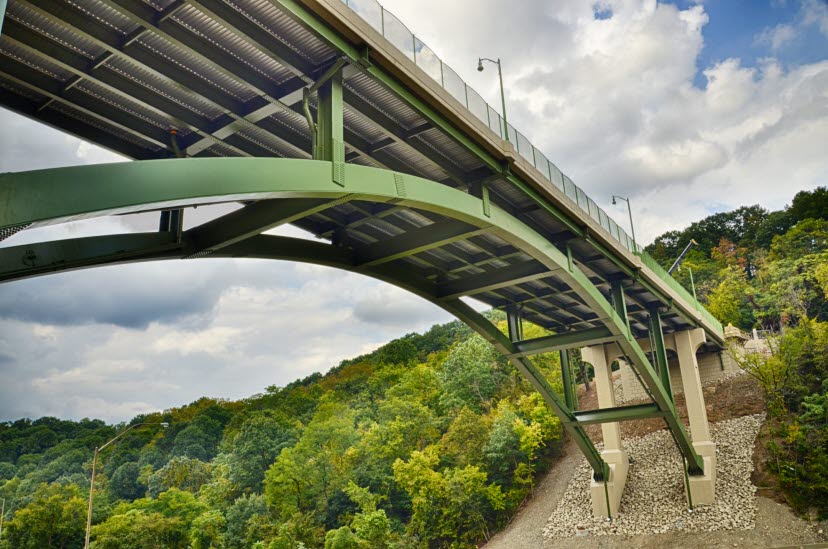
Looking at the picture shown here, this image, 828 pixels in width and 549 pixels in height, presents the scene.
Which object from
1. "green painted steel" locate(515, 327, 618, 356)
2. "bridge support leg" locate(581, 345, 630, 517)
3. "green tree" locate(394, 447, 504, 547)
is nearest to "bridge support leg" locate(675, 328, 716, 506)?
"bridge support leg" locate(581, 345, 630, 517)

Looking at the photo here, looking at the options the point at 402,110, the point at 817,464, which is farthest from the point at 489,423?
the point at 402,110

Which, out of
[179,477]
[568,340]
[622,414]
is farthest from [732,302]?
[179,477]

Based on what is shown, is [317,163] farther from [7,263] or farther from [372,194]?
[7,263]

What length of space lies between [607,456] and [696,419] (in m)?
4.00

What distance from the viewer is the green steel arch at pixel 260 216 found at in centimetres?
592

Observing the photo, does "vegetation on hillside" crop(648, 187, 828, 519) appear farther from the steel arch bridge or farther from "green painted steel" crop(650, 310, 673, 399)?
the steel arch bridge

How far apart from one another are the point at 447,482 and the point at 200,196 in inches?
1233

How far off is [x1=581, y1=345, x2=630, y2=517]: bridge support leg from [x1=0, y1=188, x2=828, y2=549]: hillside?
5940mm

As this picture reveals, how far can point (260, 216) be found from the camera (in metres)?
10.6

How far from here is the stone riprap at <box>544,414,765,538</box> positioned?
23984 millimetres

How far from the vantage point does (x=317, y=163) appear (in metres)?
8.66

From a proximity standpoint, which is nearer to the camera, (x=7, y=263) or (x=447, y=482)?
(x=7, y=263)

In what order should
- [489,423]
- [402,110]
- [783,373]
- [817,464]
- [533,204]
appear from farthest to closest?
1. [489,423]
2. [783,373]
3. [817,464]
4. [533,204]
5. [402,110]

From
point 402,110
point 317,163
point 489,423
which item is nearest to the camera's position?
point 317,163
